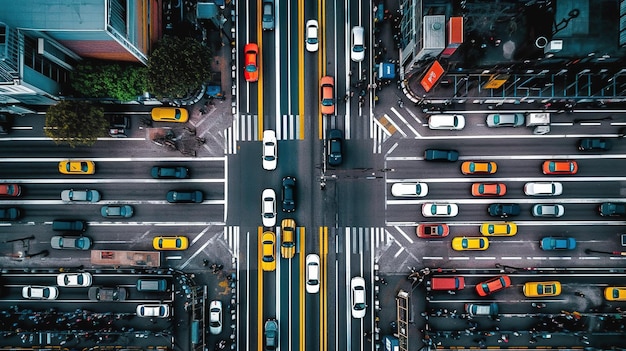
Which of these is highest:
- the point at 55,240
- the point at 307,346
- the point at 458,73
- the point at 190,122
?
the point at 458,73

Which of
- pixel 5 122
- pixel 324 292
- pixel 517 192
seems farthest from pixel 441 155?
pixel 5 122

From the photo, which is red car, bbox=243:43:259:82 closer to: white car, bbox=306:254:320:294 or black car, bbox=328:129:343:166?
black car, bbox=328:129:343:166

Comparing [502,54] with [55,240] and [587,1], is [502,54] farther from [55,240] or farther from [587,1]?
[55,240]

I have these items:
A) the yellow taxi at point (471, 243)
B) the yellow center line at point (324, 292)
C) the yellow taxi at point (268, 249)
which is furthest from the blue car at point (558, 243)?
the yellow taxi at point (268, 249)

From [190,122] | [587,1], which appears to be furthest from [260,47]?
[587,1]

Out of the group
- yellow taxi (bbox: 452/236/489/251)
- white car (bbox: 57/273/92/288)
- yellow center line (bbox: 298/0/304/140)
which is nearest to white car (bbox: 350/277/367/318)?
yellow taxi (bbox: 452/236/489/251)

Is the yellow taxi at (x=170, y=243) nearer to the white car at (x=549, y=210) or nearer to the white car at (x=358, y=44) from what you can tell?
the white car at (x=358, y=44)

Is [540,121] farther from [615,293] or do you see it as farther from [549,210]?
[615,293]
